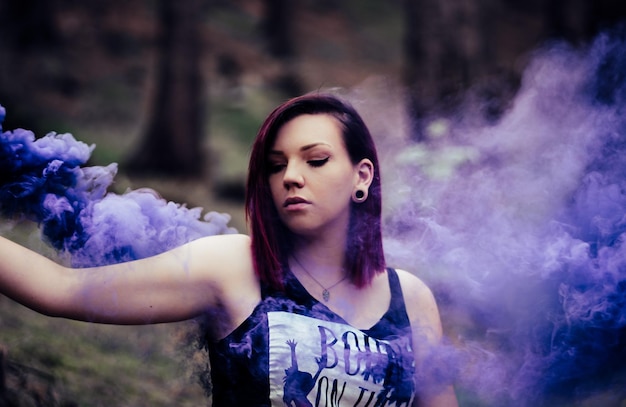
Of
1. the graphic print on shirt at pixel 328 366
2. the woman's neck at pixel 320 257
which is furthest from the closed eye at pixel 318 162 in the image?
the graphic print on shirt at pixel 328 366

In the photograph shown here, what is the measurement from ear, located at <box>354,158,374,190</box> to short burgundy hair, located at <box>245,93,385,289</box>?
0.02m

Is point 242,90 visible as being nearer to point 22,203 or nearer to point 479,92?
point 479,92

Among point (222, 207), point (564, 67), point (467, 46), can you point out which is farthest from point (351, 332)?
point (222, 207)

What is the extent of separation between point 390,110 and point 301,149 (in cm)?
105

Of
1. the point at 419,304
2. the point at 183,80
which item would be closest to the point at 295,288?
the point at 419,304

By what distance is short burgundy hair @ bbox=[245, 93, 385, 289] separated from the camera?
259 centimetres

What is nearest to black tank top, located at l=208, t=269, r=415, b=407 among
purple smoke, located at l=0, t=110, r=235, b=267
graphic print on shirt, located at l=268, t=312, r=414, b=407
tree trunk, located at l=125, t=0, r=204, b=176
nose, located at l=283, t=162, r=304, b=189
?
graphic print on shirt, located at l=268, t=312, r=414, b=407

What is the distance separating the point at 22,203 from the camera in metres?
2.56

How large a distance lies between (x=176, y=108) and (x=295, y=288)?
343 inches

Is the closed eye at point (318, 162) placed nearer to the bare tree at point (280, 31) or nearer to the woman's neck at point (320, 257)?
the woman's neck at point (320, 257)

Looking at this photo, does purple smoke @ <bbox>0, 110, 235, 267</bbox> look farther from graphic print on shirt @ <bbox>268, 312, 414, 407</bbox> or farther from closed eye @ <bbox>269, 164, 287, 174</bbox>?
graphic print on shirt @ <bbox>268, 312, 414, 407</bbox>

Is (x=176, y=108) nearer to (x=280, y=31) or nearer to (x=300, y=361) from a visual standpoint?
(x=280, y=31)

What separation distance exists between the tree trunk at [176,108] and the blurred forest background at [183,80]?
21mm

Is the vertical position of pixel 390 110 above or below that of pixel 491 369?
above
